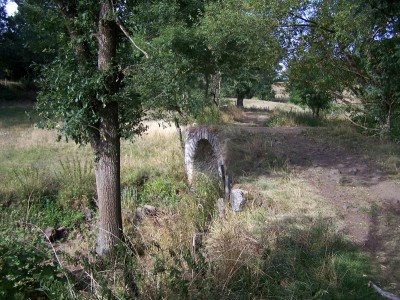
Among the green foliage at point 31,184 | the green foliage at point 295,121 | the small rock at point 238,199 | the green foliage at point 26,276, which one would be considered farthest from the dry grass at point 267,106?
the green foliage at point 26,276

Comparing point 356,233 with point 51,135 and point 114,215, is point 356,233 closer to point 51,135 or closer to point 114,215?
point 114,215

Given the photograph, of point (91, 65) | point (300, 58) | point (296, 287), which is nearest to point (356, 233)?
point (296, 287)

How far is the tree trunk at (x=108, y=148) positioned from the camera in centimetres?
487

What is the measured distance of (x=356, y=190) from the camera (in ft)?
24.4

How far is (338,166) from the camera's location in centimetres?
874

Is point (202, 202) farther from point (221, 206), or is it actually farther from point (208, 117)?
point (208, 117)

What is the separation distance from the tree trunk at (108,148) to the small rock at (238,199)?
8.05ft

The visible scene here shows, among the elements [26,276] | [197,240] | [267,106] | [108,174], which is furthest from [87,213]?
[267,106]

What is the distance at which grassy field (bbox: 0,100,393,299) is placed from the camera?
3455 millimetres

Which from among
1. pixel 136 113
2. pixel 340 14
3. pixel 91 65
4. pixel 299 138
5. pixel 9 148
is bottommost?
pixel 9 148

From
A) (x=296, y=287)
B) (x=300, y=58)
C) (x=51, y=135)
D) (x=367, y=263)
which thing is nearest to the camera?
(x=296, y=287)

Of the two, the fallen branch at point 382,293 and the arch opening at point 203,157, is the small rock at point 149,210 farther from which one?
the fallen branch at point 382,293

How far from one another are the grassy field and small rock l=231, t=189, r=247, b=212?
17 centimetres

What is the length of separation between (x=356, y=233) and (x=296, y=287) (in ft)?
7.46
